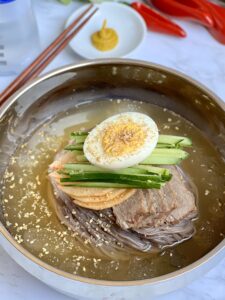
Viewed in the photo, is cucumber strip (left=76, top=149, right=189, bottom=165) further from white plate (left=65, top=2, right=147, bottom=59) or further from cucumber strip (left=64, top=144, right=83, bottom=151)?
white plate (left=65, top=2, right=147, bottom=59)

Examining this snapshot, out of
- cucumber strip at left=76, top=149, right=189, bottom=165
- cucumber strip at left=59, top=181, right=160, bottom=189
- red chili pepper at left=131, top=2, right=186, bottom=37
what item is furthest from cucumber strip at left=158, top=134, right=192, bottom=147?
red chili pepper at left=131, top=2, right=186, bottom=37

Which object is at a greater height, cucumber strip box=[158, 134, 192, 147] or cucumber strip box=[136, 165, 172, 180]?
cucumber strip box=[158, 134, 192, 147]

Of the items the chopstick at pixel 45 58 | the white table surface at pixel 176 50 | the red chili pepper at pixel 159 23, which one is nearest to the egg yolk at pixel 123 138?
the chopstick at pixel 45 58

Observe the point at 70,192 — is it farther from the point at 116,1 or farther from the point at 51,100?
the point at 116,1

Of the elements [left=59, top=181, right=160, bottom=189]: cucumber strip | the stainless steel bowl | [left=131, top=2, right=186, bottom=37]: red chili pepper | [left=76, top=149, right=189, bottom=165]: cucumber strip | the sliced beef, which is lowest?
the sliced beef

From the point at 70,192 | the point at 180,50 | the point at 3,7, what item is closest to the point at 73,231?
the point at 70,192

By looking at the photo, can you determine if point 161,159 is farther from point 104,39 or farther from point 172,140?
point 104,39
